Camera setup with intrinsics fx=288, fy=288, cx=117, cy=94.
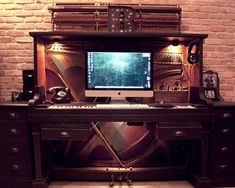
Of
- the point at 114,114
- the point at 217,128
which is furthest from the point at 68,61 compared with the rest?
the point at 217,128

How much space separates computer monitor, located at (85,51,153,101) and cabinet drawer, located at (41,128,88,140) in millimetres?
507

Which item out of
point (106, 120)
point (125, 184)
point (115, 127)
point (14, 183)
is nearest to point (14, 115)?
point (14, 183)

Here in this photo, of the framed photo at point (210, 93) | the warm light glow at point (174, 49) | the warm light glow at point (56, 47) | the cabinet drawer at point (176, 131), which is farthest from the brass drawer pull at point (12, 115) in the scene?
the framed photo at point (210, 93)

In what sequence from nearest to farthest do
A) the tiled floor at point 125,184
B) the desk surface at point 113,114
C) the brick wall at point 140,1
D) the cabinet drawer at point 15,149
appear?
the desk surface at point 113,114 → the cabinet drawer at point 15,149 → the tiled floor at point 125,184 → the brick wall at point 140,1

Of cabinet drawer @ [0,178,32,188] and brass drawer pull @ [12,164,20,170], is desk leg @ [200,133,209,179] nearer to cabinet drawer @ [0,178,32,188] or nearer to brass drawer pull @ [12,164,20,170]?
cabinet drawer @ [0,178,32,188]

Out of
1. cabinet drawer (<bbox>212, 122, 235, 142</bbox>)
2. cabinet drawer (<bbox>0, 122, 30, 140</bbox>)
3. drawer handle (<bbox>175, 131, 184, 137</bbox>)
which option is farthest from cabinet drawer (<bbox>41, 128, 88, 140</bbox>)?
cabinet drawer (<bbox>212, 122, 235, 142</bbox>)

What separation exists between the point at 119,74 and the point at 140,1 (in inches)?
36.9

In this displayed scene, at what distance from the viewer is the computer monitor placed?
3061mm

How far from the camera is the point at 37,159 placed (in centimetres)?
276

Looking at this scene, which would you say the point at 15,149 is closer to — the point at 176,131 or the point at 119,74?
the point at 119,74

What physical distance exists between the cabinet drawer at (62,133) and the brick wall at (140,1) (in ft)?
3.11

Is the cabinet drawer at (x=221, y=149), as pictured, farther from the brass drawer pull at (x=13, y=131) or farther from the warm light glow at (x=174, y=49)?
the brass drawer pull at (x=13, y=131)

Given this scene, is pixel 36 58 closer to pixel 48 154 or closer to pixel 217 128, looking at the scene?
pixel 48 154

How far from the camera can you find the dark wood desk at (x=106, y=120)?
2684 mm
